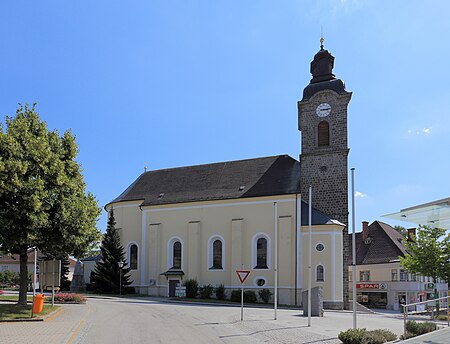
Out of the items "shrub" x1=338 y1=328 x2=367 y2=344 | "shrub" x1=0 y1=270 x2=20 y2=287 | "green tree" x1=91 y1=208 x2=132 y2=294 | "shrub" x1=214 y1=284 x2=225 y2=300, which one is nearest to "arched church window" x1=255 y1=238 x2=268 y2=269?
"shrub" x1=214 y1=284 x2=225 y2=300

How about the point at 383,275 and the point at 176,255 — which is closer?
the point at 176,255

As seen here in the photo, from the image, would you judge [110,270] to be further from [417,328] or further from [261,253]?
[417,328]

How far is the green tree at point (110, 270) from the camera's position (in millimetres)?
46500

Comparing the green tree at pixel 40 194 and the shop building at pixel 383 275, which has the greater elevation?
the green tree at pixel 40 194

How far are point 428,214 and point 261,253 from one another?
30.4 metres

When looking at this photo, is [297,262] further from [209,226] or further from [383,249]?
[383,249]

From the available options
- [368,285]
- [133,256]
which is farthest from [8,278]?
[368,285]

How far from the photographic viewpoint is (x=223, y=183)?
159 ft

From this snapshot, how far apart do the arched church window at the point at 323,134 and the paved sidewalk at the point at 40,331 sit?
28.6m

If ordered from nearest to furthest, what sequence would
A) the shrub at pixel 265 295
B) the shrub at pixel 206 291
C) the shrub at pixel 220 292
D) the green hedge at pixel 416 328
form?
the green hedge at pixel 416 328, the shrub at pixel 265 295, the shrub at pixel 220 292, the shrub at pixel 206 291

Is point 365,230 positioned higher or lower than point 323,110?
lower

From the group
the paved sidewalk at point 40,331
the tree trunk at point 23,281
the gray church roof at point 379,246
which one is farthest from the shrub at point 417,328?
the gray church roof at point 379,246

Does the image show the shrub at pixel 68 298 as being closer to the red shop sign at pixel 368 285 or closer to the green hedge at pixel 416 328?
the green hedge at pixel 416 328

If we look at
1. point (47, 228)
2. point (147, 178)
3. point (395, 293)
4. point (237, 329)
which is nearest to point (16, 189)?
point (47, 228)
